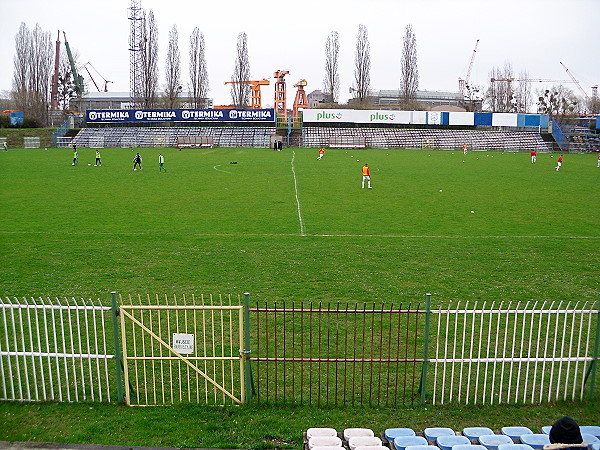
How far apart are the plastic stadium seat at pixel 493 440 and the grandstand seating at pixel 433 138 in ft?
238

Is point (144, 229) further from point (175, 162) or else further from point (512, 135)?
point (512, 135)

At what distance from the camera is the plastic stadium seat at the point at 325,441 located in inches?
292

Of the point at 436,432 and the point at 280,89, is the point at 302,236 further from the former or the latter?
the point at 280,89

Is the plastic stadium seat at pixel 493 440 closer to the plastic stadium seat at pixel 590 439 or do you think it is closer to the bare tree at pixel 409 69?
the plastic stadium seat at pixel 590 439

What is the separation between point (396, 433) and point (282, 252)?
11.6 metres

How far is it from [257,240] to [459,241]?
7486 millimetres

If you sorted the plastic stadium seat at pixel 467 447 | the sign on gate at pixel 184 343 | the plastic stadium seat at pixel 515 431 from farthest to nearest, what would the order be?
the sign on gate at pixel 184 343 < the plastic stadium seat at pixel 515 431 < the plastic stadium seat at pixel 467 447

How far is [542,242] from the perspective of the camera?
2100 cm

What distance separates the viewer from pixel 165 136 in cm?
7981

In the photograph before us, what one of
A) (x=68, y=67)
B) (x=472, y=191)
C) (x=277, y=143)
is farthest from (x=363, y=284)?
(x=68, y=67)

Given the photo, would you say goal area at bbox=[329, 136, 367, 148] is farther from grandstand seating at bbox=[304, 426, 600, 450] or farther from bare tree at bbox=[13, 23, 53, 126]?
grandstand seating at bbox=[304, 426, 600, 450]

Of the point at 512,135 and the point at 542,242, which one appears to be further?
the point at 512,135

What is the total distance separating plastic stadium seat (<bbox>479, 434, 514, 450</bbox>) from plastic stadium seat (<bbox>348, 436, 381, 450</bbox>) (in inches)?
56.1

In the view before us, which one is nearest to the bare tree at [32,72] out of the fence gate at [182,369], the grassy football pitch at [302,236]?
the grassy football pitch at [302,236]
